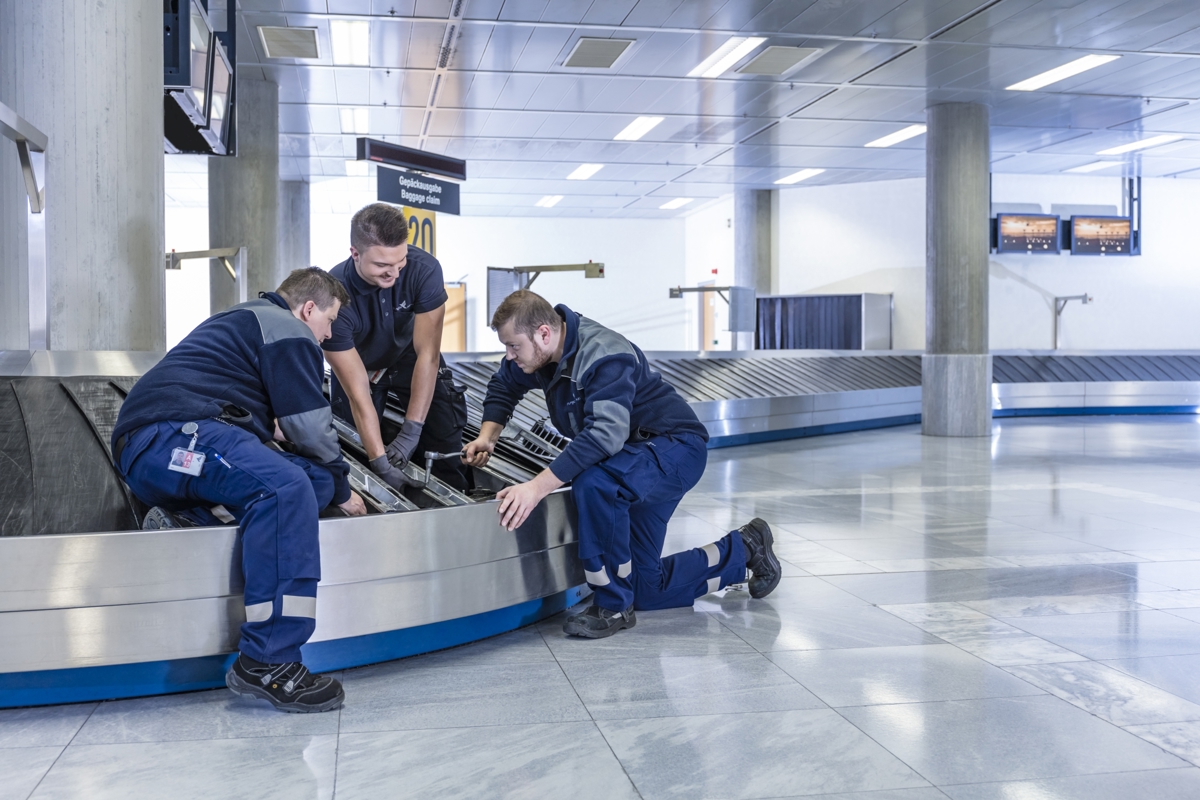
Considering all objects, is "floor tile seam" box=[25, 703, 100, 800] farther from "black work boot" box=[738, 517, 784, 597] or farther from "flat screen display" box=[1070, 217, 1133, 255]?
"flat screen display" box=[1070, 217, 1133, 255]

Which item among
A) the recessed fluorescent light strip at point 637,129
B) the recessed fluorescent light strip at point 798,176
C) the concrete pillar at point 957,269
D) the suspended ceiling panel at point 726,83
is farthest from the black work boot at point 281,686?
the recessed fluorescent light strip at point 798,176

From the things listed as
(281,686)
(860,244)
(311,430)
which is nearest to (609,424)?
(311,430)

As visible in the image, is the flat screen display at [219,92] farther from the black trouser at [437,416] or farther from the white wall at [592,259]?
the white wall at [592,259]

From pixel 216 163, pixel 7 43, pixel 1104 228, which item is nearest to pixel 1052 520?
pixel 7 43

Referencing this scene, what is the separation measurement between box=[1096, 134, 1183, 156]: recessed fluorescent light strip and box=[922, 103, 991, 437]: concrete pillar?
4.29 meters

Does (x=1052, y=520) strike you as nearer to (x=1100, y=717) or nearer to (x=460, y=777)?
(x=1100, y=717)

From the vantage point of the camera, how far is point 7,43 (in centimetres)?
442

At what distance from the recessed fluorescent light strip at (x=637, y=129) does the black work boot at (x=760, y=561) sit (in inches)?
406

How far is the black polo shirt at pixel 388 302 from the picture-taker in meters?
4.31

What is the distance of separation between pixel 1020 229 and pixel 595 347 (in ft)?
57.1

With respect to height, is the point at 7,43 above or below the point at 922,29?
below

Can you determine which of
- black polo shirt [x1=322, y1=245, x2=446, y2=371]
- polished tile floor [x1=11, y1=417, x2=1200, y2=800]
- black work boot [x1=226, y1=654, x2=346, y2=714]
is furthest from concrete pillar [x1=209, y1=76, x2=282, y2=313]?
black work boot [x1=226, y1=654, x2=346, y2=714]

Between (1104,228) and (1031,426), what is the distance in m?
6.57

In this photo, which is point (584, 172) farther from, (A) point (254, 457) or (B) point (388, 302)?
(A) point (254, 457)
